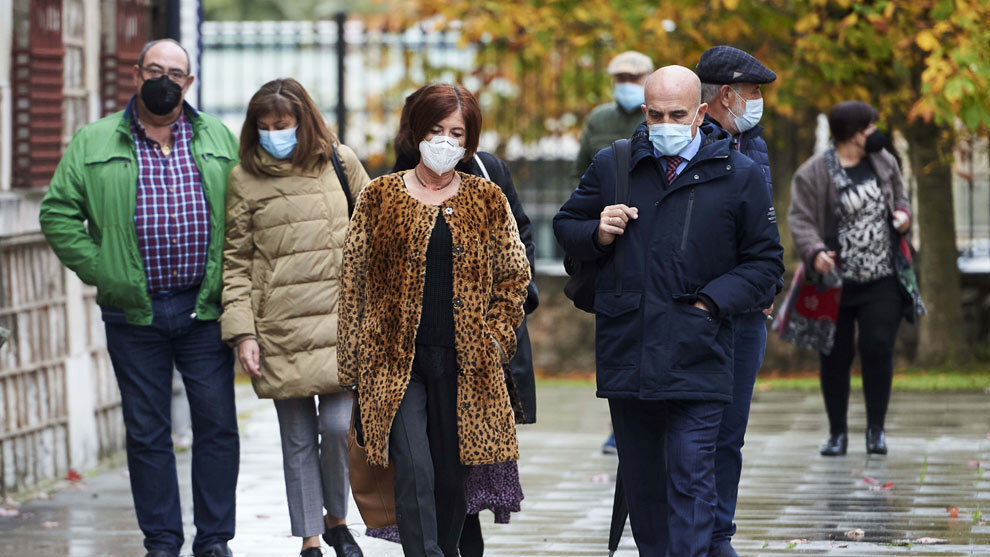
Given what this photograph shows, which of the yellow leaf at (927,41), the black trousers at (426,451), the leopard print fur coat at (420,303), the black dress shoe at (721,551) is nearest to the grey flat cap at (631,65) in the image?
the yellow leaf at (927,41)

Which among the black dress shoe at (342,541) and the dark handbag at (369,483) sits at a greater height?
the dark handbag at (369,483)

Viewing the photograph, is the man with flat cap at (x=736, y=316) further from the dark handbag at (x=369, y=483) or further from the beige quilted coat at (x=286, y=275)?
the beige quilted coat at (x=286, y=275)

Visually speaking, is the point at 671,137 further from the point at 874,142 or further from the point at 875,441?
the point at 875,441

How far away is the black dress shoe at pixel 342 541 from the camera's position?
6.98 meters

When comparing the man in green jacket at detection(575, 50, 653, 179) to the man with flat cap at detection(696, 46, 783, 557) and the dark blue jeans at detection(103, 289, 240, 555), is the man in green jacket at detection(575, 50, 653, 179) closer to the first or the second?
the man with flat cap at detection(696, 46, 783, 557)

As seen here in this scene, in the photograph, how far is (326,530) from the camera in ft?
23.3

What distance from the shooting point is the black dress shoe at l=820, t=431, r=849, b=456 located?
9.66 metres

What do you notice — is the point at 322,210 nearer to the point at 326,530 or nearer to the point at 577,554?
the point at 326,530

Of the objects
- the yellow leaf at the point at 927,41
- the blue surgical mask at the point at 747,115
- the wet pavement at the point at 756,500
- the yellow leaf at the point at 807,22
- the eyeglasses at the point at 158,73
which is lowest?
the wet pavement at the point at 756,500

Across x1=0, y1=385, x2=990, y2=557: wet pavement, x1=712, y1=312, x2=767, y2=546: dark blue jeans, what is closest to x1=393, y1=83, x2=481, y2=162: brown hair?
x1=712, y1=312, x2=767, y2=546: dark blue jeans

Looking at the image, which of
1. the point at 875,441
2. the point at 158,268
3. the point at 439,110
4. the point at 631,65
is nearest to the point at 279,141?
the point at 158,268

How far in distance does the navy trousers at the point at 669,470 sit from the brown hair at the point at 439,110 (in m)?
1.08

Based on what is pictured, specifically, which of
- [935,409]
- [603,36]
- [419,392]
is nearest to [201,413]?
[419,392]

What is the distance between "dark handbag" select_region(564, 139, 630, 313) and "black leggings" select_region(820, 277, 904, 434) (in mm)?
3799
